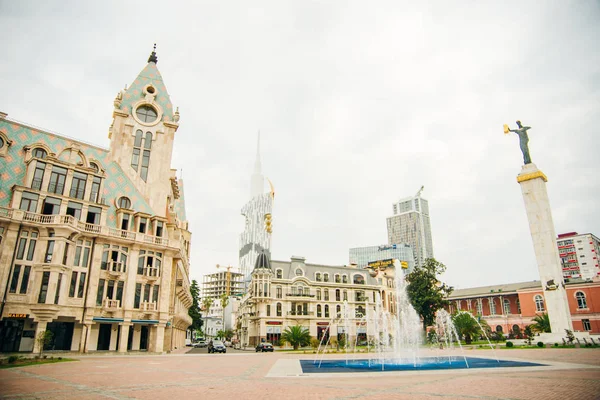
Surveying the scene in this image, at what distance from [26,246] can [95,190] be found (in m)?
8.48

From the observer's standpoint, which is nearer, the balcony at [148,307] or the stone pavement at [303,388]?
the stone pavement at [303,388]

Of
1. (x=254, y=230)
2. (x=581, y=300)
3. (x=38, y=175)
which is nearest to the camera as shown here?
(x=38, y=175)

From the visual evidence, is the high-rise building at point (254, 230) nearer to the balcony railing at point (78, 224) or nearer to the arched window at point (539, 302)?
the arched window at point (539, 302)

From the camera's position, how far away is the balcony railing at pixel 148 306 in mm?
37978

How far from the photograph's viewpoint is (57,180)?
35812 millimetres

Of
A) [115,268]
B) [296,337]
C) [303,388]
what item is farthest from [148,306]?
[303,388]

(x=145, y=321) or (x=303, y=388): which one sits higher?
(x=145, y=321)

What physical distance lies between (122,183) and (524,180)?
1945 inches

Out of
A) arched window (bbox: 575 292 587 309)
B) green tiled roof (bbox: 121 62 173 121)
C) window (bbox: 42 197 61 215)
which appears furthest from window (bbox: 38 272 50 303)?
arched window (bbox: 575 292 587 309)

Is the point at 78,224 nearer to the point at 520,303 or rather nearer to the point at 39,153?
the point at 39,153

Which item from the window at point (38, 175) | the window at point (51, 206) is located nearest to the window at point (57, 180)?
the window at point (38, 175)

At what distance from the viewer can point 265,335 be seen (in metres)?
63.0

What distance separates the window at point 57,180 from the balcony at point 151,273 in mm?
11570

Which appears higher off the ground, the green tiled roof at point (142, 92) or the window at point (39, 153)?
the green tiled roof at point (142, 92)
